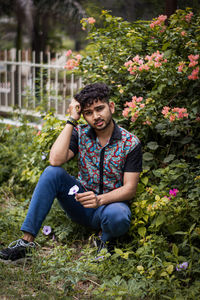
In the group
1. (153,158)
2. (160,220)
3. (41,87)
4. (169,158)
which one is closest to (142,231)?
(160,220)

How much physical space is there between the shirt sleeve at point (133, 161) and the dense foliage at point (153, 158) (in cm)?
30

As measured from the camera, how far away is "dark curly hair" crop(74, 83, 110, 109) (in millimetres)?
2769

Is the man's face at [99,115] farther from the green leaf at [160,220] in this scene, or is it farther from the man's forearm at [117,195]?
the green leaf at [160,220]

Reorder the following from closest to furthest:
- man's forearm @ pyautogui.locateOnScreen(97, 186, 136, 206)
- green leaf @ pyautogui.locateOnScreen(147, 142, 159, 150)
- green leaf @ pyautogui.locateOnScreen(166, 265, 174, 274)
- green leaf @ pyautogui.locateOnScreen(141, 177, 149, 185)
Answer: green leaf @ pyautogui.locateOnScreen(166, 265, 174, 274) → man's forearm @ pyautogui.locateOnScreen(97, 186, 136, 206) → green leaf @ pyautogui.locateOnScreen(141, 177, 149, 185) → green leaf @ pyautogui.locateOnScreen(147, 142, 159, 150)

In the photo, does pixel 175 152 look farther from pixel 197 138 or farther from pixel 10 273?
pixel 10 273

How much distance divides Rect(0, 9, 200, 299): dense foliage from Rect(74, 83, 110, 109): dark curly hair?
0.37m

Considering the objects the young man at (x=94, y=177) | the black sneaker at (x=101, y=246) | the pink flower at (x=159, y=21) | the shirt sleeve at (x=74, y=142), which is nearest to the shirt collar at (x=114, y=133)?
the young man at (x=94, y=177)

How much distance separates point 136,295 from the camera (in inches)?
88.0

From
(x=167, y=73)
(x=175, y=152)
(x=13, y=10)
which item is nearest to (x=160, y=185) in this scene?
(x=175, y=152)

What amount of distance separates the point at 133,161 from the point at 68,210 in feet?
2.28

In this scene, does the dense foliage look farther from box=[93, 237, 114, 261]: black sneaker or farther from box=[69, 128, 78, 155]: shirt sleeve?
box=[69, 128, 78, 155]: shirt sleeve

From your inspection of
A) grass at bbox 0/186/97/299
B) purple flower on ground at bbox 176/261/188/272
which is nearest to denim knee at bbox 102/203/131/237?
grass at bbox 0/186/97/299

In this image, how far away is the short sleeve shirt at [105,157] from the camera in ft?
9.12

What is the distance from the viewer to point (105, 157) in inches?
112
